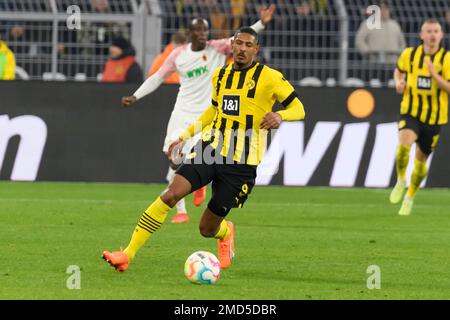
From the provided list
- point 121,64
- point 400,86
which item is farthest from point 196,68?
point 121,64

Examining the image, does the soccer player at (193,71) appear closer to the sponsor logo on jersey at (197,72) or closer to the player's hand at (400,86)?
the sponsor logo on jersey at (197,72)

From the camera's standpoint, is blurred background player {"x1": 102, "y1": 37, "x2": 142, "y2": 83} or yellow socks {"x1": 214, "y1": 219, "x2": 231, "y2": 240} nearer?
yellow socks {"x1": 214, "y1": 219, "x2": 231, "y2": 240}

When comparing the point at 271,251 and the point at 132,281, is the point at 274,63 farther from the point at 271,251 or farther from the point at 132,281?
the point at 132,281

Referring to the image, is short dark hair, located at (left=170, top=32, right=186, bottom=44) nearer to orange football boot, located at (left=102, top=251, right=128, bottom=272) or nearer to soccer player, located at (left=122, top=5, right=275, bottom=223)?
soccer player, located at (left=122, top=5, right=275, bottom=223)

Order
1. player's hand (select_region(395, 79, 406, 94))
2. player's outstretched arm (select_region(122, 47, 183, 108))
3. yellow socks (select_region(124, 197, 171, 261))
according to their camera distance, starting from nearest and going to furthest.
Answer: yellow socks (select_region(124, 197, 171, 261)) → player's outstretched arm (select_region(122, 47, 183, 108)) → player's hand (select_region(395, 79, 406, 94))

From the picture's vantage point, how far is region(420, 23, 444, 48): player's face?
15.0m

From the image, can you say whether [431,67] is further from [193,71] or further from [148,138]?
[148,138]

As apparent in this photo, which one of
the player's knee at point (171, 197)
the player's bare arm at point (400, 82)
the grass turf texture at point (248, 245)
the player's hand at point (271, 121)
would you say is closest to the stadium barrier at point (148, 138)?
the grass turf texture at point (248, 245)

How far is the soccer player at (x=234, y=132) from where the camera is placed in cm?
1004

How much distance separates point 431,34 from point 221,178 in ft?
19.0

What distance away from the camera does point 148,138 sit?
18.9 metres

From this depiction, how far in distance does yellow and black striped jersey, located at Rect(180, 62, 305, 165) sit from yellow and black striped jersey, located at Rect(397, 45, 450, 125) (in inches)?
210

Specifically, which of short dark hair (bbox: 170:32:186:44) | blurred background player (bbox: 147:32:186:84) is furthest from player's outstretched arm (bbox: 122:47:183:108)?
short dark hair (bbox: 170:32:186:44)

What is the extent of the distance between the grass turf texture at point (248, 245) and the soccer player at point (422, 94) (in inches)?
28.4
